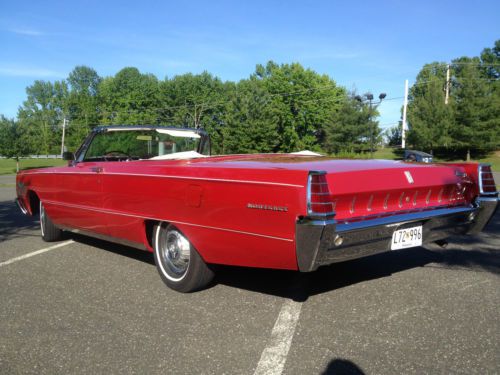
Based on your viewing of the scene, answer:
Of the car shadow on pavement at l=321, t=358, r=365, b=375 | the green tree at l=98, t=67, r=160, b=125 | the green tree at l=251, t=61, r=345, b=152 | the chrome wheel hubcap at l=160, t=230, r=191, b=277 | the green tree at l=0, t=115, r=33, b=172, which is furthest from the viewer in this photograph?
the green tree at l=98, t=67, r=160, b=125

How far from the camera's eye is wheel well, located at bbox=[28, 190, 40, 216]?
19.2 feet

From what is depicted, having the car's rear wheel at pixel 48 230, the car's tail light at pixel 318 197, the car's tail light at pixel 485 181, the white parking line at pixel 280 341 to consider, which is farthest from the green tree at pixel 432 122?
the car's tail light at pixel 318 197

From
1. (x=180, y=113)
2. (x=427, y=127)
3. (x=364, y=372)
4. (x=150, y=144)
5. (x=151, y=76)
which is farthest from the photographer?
(x=151, y=76)

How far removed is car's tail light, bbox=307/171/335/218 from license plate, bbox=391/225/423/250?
2.34 ft

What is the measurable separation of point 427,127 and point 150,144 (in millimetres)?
39317

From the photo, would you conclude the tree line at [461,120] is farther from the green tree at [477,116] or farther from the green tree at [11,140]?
the green tree at [11,140]

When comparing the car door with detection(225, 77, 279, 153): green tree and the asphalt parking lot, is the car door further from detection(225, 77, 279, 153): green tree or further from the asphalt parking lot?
detection(225, 77, 279, 153): green tree

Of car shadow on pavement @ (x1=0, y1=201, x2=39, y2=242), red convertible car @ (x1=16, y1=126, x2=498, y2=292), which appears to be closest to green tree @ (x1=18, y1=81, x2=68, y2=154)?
car shadow on pavement @ (x1=0, y1=201, x2=39, y2=242)

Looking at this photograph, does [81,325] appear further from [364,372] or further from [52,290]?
[364,372]

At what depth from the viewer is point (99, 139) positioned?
5.08 meters

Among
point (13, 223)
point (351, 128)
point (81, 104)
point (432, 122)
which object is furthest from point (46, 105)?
point (13, 223)

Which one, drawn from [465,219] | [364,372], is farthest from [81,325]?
[465,219]

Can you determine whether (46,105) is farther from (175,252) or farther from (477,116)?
(175,252)

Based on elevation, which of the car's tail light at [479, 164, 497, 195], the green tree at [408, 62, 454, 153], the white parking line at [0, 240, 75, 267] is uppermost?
the green tree at [408, 62, 454, 153]
